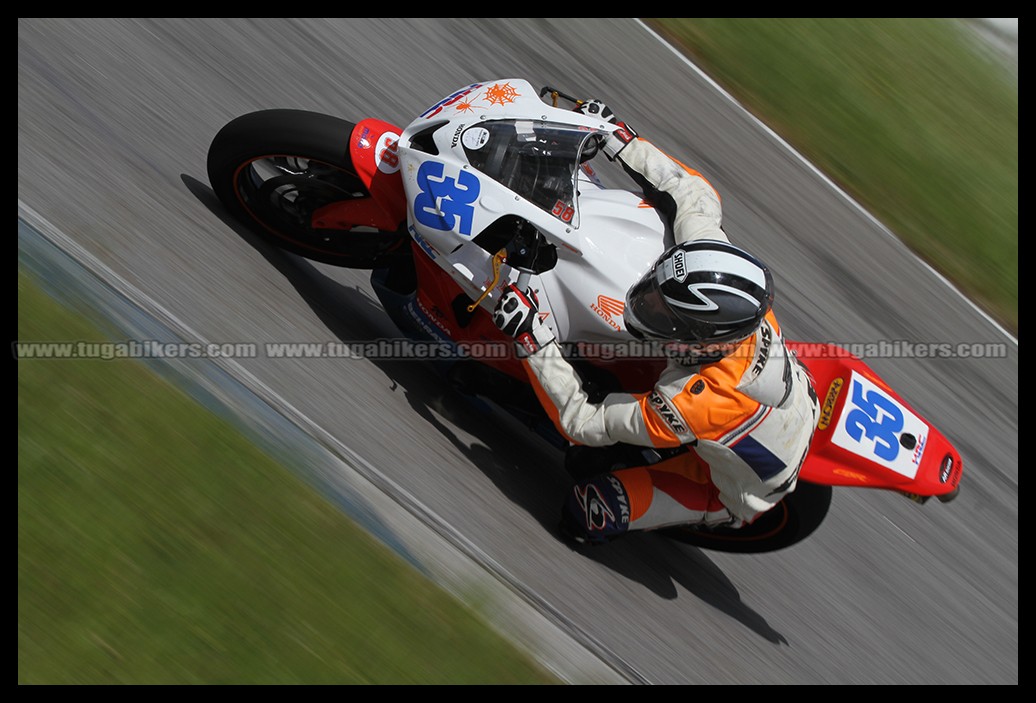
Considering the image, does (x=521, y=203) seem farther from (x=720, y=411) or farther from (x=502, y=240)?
(x=720, y=411)

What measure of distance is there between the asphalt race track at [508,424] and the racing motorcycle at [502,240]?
33 centimetres

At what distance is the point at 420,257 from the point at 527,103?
0.95m

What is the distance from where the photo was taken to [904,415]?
17.0 feet

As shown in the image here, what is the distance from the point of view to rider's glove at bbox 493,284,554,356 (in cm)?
462

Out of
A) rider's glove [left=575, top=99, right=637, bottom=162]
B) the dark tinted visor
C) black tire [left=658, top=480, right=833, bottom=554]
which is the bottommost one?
black tire [left=658, top=480, right=833, bottom=554]

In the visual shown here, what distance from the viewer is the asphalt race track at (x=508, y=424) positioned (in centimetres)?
531

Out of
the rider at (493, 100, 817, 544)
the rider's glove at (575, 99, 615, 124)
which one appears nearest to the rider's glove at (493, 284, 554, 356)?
the rider at (493, 100, 817, 544)

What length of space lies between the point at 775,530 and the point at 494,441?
1.67 metres

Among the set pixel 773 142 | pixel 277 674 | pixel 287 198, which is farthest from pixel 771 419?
pixel 773 142

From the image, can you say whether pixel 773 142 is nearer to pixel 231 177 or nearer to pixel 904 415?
pixel 904 415

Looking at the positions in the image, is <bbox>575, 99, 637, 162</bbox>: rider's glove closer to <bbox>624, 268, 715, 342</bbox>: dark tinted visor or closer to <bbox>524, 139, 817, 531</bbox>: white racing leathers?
<bbox>524, 139, 817, 531</bbox>: white racing leathers

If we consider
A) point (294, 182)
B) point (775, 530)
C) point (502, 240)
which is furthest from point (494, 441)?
point (294, 182)

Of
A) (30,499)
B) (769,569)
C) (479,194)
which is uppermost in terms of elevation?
(479,194)

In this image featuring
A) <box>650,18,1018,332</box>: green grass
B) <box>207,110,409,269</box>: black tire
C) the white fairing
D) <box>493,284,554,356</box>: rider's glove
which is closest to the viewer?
<box>493,284,554,356</box>: rider's glove
